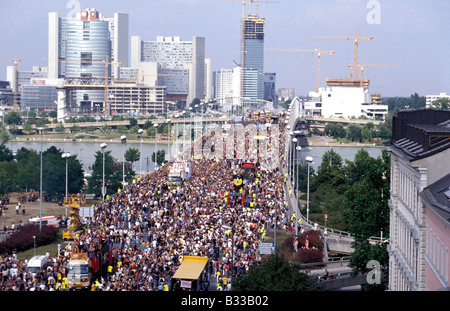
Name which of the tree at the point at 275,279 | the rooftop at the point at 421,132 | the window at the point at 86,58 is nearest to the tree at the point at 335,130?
the window at the point at 86,58

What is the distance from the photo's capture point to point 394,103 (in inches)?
2608

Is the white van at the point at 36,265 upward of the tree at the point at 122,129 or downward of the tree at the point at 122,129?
downward

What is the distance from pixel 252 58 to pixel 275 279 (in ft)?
298

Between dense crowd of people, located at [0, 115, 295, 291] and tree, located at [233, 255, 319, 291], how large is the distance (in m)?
0.77

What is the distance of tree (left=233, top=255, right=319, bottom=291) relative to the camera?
6355 millimetres

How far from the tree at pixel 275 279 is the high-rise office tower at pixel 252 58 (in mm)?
83219

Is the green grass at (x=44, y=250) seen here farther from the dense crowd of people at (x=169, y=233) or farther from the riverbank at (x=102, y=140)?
the riverbank at (x=102, y=140)

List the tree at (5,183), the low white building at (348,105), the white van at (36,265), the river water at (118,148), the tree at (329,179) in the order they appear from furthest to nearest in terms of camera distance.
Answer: the low white building at (348,105)
the river water at (118,148)
the tree at (329,179)
the tree at (5,183)
the white van at (36,265)

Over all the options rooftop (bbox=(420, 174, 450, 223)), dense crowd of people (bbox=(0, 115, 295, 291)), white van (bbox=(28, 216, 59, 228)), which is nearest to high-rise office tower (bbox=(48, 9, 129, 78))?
dense crowd of people (bbox=(0, 115, 295, 291))

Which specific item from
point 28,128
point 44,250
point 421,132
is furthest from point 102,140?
point 421,132

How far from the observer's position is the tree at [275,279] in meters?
6.36

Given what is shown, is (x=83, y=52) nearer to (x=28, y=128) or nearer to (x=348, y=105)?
(x=348, y=105)
